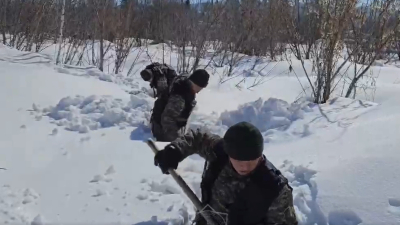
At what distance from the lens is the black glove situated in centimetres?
240

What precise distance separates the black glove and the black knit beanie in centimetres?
43

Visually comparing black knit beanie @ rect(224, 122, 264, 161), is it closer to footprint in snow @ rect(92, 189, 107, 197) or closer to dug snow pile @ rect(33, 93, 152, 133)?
footprint in snow @ rect(92, 189, 107, 197)

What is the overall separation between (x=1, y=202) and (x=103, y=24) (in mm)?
5476

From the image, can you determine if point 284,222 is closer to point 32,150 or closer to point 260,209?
point 260,209

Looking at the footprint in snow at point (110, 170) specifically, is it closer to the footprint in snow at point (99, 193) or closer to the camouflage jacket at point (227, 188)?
the footprint in snow at point (99, 193)

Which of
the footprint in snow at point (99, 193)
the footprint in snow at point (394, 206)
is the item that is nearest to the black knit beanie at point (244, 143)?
the footprint in snow at point (394, 206)

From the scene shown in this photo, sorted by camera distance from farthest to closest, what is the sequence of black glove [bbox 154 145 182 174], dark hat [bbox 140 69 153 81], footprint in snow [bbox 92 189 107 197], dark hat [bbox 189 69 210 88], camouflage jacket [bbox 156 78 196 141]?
1. dark hat [bbox 140 69 153 81]
2. camouflage jacket [bbox 156 78 196 141]
3. dark hat [bbox 189 69 210 88]
4. footprint in snow [bbox 92 189 107 197]
5. black glove [bbox 154 145 182 174]

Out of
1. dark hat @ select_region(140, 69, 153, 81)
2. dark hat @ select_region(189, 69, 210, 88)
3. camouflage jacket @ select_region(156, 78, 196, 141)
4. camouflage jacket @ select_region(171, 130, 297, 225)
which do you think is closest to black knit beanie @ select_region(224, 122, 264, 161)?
camouflage jacket @ select_region(171, 130, 297, 225)

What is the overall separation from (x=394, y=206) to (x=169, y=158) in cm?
137

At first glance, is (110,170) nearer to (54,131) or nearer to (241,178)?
(54,131)

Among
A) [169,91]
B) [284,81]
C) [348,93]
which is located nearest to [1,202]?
[169,91]

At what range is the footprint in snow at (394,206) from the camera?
108 inches

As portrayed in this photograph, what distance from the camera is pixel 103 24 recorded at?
7918 mm

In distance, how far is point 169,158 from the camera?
2402mm
